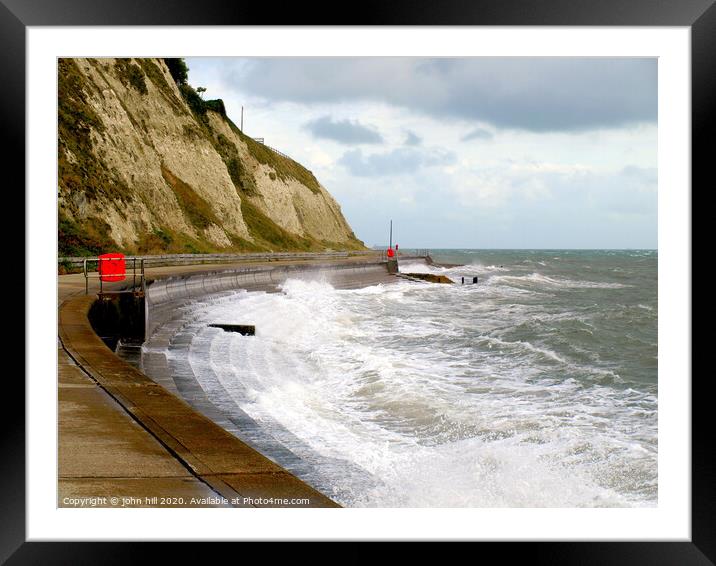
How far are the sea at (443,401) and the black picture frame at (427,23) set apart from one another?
8.88ft

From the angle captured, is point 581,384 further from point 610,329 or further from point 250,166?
point 250,166

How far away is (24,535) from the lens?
4.12 m

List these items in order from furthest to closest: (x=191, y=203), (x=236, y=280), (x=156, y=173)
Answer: (x=191, y=203)
(x=156, y=173)
(x=236, y=280)

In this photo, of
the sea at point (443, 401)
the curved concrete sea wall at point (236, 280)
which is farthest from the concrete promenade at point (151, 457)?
the curved concrete sea wall at point (236, 280)

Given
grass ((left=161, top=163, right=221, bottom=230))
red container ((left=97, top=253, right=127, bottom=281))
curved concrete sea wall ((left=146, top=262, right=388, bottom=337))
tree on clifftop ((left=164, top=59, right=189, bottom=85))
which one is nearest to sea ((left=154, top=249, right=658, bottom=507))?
curved concrete sea wall ((left=146, top=262, right=388, bottom=337))

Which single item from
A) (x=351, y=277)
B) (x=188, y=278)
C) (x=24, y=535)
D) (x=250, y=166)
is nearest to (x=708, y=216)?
(x=24, y=535)

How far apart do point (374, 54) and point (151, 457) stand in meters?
3.32

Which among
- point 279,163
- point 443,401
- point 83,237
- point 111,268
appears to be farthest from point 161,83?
point 443,401

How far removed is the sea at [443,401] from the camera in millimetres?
7387

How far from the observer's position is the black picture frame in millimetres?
4012

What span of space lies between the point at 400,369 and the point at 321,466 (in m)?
7.15

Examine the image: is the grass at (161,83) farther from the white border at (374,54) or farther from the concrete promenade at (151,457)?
the white border at (374,54)

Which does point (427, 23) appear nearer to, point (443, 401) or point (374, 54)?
point (374, 54)

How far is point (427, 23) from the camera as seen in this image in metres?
4.22
